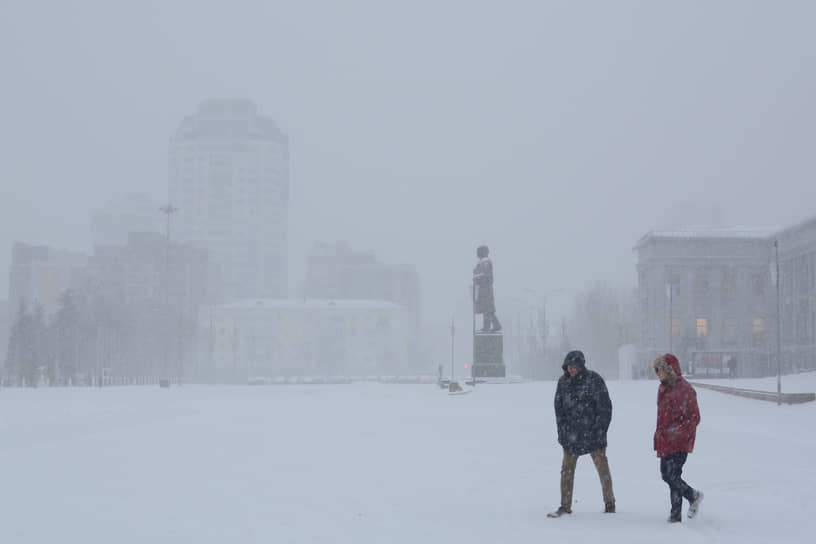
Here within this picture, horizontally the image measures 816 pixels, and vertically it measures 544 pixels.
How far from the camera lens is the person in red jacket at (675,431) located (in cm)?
986

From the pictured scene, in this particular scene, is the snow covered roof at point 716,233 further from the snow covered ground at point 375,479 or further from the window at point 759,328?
the snow covered ground at point 375,479

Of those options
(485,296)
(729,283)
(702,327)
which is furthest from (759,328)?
(485,296)

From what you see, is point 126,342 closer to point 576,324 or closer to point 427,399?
point 576,324

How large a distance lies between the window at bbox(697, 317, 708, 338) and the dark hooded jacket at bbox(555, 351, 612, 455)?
76653 millimetres

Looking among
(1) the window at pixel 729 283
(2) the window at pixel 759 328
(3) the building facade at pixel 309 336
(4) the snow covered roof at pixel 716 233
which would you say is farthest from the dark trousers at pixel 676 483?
(3) the building facade at pixel 309 336

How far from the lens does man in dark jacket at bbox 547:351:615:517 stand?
1023cm

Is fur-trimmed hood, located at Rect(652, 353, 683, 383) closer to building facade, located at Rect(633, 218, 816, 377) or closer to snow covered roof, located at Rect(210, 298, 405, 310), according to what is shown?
building facade, located at Rect(633, 218, 816, 377)

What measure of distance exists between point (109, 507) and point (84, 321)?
247ft

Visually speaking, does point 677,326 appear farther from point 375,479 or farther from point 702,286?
point 375,479

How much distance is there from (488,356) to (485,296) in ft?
9.29

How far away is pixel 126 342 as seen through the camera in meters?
92.4

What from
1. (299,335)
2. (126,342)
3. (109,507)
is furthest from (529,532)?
(299,335)

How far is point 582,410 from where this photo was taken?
10289 mm

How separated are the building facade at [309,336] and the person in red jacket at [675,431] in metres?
132
